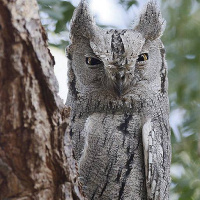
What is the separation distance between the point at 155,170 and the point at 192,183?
38.1 inches

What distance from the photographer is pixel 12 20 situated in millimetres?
1748

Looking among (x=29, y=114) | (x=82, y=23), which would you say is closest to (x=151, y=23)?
(x=82, y=23)

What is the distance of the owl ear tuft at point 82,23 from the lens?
3070mm

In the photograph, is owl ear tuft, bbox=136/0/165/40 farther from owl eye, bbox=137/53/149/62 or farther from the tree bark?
the tree bark

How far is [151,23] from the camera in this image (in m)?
3.20

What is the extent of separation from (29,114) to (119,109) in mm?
1284

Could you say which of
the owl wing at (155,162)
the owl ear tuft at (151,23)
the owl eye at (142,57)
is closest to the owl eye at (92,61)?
the owl eye at (142,57)

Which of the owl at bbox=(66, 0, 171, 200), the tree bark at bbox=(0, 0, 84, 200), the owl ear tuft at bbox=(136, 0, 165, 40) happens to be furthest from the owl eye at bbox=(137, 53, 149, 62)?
the tree bark at bbox=(0, 0, 84, 200)

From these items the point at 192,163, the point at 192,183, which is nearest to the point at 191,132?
the point at 192,163

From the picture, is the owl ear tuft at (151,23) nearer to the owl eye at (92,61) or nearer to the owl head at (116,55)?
the owl head at (116,55)

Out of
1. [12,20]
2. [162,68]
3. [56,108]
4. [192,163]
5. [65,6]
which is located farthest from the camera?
[192,163]

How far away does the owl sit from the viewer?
2.88 m

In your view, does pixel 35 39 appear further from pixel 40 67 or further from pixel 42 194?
pixel 42 194

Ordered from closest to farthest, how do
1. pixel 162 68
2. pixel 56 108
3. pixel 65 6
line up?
pixel 56 108
pixel 162 68
pixel 65 6
